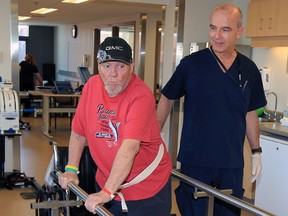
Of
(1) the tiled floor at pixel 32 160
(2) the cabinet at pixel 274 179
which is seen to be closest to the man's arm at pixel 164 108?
(2) the cabinet at pixel 274 179

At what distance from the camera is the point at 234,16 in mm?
2373

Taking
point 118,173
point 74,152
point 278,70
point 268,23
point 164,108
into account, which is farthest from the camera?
point 278,70

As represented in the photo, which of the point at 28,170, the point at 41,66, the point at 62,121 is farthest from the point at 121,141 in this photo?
the point at 41,66

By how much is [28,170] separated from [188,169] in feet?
12.5

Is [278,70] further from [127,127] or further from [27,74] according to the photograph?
[27,74]

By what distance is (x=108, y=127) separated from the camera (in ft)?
6.26

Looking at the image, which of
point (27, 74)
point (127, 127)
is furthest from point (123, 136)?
point (27, 74)

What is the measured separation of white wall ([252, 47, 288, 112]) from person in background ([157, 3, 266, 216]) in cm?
261

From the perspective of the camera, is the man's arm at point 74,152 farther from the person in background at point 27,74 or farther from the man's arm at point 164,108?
the person in background at point 27,74

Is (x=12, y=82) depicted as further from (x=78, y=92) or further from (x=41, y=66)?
(x=41, y=66)

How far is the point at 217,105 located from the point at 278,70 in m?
2.93

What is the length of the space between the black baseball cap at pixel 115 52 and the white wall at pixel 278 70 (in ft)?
11.4

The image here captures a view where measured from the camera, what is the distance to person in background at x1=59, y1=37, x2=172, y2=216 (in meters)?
1.82

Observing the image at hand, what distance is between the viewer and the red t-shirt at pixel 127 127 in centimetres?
187
